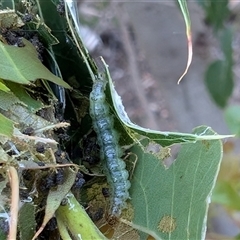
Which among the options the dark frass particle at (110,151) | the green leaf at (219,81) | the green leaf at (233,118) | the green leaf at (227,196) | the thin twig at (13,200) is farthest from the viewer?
the green leaf at (219,81)

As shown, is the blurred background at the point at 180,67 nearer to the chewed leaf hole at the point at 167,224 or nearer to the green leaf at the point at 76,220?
the chewed leaf hole at the point at 167,224

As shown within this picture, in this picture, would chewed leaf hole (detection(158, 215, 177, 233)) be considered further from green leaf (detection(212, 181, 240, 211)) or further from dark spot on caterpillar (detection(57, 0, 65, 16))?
green leaf (detection(212, 181, 240, 211))

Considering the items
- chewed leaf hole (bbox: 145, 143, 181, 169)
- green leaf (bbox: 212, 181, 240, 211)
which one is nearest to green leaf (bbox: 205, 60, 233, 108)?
green leaf (bbox: 212, 181, 240, 211)

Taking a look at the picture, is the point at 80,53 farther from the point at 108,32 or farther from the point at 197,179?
the point at 108,32

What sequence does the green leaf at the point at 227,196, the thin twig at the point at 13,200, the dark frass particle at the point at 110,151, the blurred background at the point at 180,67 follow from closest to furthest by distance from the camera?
1. the thin twig at the point at 13,200
2. the dark frass particle at the point at 110,151
3. the green leaf at the point at 227,196
4. the blurred background at the point at 180,67

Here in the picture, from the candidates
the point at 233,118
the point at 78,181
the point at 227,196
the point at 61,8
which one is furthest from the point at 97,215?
the point at 233,118

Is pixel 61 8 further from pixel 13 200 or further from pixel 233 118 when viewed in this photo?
pixel 233 118

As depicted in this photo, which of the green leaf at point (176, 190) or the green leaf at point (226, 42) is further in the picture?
the green leaf at point (226, 42)

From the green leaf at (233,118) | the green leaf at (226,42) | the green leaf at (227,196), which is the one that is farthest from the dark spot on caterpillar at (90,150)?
the green leaf at (226,42)
